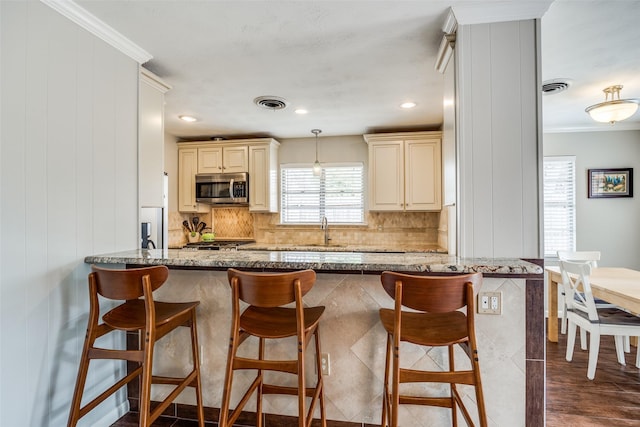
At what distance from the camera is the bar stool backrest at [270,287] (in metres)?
1.46

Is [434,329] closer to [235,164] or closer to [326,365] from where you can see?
[326,365]

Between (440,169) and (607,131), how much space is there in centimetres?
229

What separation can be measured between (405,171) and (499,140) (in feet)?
7.39

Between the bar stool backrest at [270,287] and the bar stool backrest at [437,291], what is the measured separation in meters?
→ 0.46

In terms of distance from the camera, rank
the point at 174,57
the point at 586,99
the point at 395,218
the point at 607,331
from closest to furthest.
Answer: the point at 174,57
the point at 607,331
the point at 586,99
the point at 395,218

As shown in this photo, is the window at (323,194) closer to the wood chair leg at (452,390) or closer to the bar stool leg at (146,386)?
the wood chair leg at (452,390)

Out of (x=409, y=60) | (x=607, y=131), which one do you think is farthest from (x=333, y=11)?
(x=607, y=131)

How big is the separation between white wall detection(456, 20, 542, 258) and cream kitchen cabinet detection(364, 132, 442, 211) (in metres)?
2.17

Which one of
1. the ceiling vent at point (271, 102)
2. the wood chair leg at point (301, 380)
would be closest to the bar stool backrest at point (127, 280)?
the wood chair leg at point (301, 380)

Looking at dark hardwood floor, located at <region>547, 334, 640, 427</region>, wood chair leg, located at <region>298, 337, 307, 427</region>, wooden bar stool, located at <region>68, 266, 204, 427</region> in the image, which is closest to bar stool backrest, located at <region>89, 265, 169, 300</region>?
wooden bar stool, located at <region>68, 266, 204, 427</region>

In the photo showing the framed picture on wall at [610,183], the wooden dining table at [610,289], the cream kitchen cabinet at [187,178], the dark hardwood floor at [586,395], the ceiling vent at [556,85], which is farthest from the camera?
the cream kitchen cabinet at [187,178]

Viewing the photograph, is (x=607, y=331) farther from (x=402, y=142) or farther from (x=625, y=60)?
(x=402, y=142)

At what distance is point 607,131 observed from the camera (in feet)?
13.8

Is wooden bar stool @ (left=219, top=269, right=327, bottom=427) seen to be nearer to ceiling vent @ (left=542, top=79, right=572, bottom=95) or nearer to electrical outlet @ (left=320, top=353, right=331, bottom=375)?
electrical outlet @ (left=320, top=353, right=331, bottom=375)
